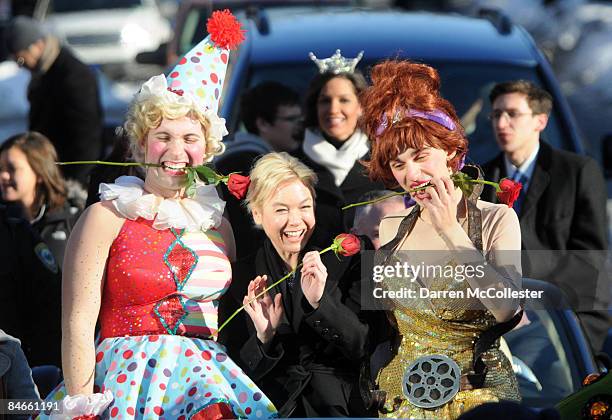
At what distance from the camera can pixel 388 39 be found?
8125mm

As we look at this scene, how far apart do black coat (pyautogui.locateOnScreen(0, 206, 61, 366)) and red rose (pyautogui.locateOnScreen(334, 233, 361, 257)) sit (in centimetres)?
150

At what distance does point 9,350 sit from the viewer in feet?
16.9

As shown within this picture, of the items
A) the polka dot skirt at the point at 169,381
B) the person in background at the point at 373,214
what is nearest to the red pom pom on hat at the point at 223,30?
the person in background at the point at 373,214

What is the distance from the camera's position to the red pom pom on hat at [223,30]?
5320 mm

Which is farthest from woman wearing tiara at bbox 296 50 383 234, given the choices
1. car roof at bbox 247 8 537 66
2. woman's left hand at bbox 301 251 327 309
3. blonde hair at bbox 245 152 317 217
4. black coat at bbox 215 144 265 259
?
woman's left hand at bbox 301 251 327 309

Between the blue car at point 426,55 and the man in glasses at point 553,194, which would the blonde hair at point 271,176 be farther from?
the blue car at point 426,55

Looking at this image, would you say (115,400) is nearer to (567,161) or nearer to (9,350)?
(9,350)

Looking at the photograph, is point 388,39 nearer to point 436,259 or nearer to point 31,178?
point 31,178

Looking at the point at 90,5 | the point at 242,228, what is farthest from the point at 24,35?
the point at 90,5

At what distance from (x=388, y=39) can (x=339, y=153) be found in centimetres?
142

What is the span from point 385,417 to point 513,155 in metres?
2.11

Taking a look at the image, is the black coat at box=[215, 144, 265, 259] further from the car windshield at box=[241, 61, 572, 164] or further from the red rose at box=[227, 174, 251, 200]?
the car windshield at box=[241, 61, 572, 164]

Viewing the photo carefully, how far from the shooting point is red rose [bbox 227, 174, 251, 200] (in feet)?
16.8

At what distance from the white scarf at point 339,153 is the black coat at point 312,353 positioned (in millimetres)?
1670
